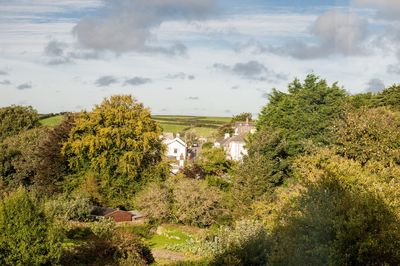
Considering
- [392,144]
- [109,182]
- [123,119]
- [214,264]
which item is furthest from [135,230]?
[392,144]

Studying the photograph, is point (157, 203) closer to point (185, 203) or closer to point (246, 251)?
point (185, 203)

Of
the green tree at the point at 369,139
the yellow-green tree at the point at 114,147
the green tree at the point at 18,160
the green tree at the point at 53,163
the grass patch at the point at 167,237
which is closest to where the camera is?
the green tree at the point at 369,139

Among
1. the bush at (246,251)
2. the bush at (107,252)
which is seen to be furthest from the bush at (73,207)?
the bush at (246,251)

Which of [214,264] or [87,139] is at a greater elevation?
[87,139]

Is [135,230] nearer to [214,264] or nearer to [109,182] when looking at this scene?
[109,182]

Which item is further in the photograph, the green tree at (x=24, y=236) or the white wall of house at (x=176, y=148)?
the white wall of house at (x=176, y=148)

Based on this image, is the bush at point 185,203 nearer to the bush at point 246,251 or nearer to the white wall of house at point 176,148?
the bush at point 246,251

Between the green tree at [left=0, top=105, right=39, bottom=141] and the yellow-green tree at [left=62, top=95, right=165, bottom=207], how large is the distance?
20.6 meters

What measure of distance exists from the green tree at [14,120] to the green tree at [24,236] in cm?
4237

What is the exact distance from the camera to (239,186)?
114ft

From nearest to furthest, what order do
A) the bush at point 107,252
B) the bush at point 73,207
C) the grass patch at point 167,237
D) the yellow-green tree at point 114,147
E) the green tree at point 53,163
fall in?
the bush at point 107,252 → the grass patch at point 167,237 → the bush at point 73,207 → the yellow-green tree at point 114,147 → the green tree at point 53,163

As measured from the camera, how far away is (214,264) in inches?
781

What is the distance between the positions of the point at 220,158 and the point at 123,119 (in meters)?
9.92

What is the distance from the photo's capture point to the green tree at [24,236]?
18531mm
